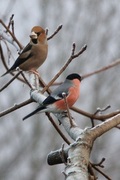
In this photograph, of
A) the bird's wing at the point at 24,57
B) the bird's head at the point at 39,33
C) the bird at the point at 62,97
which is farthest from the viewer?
the bird's wing at the point at 24,57

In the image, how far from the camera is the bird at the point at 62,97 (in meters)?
1.64

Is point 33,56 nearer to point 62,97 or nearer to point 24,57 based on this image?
point 24,57

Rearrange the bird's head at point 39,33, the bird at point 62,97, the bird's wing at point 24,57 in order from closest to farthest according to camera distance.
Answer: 1. the bird at point 62,97
2. the bird's head at point 39,33
3. the bird's wing at point 24,57

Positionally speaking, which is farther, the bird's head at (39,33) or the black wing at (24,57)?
the black wing at (24,57)

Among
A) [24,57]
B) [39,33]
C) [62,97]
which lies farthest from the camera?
[24,57]

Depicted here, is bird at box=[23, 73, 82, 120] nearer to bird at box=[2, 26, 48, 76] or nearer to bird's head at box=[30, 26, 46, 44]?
bird's head at box=[30, 26, 46, 44]

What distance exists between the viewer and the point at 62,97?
174 centimetres

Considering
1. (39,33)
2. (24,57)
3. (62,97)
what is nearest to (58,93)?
(62,97)

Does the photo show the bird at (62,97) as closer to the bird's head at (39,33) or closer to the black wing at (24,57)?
the bird's head at (39,33)

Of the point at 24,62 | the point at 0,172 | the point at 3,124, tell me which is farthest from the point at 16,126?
the point at 24,62

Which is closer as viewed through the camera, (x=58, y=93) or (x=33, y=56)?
(x=58, y=93)

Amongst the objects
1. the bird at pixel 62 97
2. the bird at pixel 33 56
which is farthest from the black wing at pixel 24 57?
the bird at pixel 62 97

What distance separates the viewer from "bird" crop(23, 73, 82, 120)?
164 centimetres

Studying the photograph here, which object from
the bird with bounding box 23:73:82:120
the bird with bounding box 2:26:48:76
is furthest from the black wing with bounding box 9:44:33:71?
the bird with bounding box 23:73:82:120
